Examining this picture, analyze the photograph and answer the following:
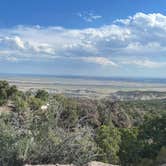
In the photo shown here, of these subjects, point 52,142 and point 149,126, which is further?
point 149,126

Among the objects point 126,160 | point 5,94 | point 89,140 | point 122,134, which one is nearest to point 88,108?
point 5,94

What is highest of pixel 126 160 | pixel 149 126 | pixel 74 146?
pixel 74 146

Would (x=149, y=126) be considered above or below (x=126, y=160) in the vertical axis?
above

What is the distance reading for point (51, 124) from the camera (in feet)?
31.8

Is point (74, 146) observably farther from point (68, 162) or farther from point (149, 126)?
point (149, 126)

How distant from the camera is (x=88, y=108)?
49.7 m

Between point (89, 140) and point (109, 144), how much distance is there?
17.2 metres

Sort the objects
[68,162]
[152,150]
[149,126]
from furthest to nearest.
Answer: [149,126] → [152,150] → [68,162]

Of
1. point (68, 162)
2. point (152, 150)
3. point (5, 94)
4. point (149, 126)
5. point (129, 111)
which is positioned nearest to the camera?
point (68, 162)

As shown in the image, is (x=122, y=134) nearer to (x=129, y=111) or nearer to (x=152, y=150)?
(x=152, y=150)

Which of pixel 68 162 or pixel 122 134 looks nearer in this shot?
pixel 68 162

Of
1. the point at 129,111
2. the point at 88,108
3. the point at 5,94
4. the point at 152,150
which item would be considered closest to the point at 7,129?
the point at 152,150

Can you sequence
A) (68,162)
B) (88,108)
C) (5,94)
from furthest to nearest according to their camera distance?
(88,108), (5,94), (68,162)

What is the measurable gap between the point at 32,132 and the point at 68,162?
1.10m
